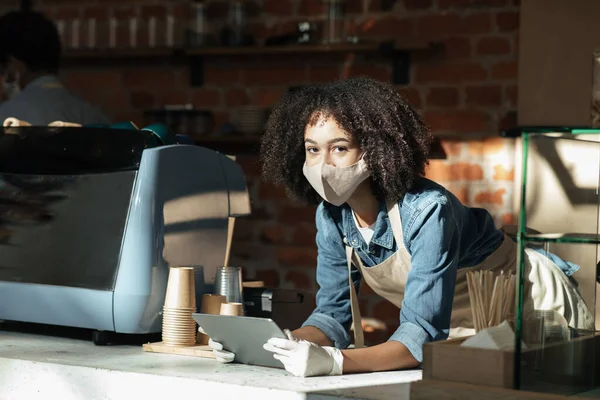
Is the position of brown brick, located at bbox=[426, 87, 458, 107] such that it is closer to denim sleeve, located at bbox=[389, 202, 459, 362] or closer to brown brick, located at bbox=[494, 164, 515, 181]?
brown brick, located at bbox=[494, 164, 515, 181]

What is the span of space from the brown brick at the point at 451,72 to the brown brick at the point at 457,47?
3cm

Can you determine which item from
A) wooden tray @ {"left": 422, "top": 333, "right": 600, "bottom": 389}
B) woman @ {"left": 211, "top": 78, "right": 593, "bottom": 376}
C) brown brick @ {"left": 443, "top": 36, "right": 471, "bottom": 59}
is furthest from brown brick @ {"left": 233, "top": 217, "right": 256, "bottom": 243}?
wooden tray @ {"left": 422, "top": 333, "right": 600, "bottom": 389}

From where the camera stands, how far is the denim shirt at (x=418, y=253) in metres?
1.47

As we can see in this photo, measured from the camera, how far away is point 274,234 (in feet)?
12.5

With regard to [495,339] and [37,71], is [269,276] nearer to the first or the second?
[37,71]

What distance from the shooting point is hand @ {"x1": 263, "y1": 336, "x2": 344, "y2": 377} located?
138 cm

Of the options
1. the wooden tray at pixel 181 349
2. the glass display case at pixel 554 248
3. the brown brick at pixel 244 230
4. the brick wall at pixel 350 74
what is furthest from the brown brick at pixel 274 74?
the glass display case at pixel 554 248

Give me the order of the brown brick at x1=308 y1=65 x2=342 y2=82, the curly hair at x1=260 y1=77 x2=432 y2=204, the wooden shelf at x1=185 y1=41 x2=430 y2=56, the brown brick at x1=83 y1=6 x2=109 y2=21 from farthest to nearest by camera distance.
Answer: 1. the brown brick at x1=83 y1=6 x2=109 y2=21
2. the brown brick at x1=308 y1=65 x2=342 y2=82
3. the wooden shelf at x1=185 y1=41 x2=430 y2=56
4. the curly hair at x1=260 y1=77 x2=432 y2=204

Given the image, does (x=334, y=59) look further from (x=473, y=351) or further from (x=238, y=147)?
(x=473, y=351)

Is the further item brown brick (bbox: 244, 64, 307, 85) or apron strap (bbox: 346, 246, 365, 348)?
→ brown brick (bbox: 244, 64, 307, 85)

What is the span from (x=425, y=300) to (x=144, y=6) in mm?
2860

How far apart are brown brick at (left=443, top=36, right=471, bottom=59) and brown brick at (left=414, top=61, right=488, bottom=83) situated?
0.03 m

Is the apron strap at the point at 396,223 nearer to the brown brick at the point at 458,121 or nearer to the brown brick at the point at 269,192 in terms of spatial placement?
the brown brick at the point at 458,121

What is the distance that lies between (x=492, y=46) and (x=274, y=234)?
3.76 feet
